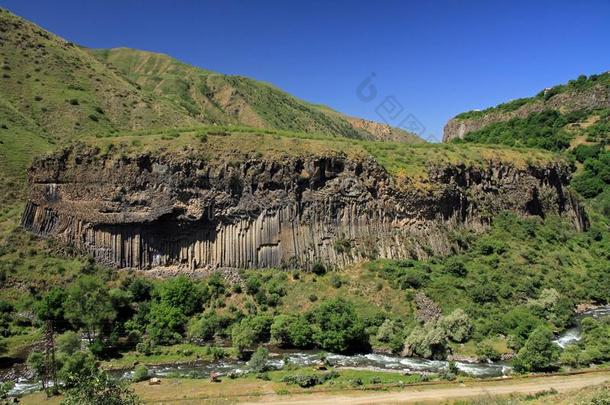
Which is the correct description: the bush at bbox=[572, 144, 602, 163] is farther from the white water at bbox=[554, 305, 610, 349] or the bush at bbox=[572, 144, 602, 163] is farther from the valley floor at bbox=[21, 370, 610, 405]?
the valley floor at bbox=[21, 370, 610, 405]

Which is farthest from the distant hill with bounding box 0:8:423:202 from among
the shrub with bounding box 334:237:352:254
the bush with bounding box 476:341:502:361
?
the bush with bounding box 476:341:502:361

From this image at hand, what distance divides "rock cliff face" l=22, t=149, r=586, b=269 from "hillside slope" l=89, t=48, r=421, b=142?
6223cm

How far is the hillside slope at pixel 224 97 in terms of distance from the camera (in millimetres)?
144000

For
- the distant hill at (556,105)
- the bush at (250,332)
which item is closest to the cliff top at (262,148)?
the bush at (250,332)

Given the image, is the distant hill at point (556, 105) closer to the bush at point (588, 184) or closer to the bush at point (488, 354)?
the bush at point (588, 184)

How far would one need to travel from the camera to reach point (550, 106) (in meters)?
125

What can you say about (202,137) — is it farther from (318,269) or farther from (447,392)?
(447,392)

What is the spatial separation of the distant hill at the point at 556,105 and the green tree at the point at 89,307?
90.6m

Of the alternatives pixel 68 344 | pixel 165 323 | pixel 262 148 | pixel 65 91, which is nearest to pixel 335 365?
pixel 165 323

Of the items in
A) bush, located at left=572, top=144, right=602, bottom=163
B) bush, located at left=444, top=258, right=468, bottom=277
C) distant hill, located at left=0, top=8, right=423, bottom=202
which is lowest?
bush, located at left=444, top=258, right=468, bottom=277

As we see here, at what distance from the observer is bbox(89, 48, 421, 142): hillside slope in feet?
472

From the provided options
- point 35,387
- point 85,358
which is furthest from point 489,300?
point 35,387

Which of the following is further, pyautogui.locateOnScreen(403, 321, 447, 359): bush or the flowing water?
pyautogui.locateOnScreen(403, 321, 447, 359): bush

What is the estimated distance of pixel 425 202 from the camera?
214ft
